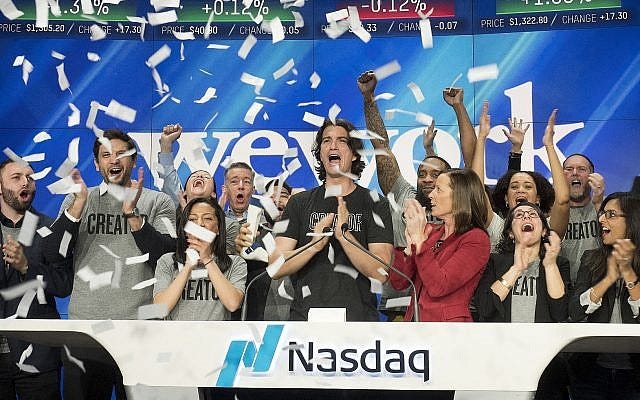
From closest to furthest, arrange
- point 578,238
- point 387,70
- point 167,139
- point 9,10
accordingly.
Answer: point 578,238
point 167,139
point 387,70
point 9,10

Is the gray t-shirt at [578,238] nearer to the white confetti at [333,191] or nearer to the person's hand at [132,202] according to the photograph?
the white confetti at [333,191]

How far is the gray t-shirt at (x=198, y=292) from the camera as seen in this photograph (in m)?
3.05

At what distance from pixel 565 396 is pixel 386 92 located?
6.46ft

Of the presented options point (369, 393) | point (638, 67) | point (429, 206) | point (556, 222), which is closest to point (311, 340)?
point (369, 393)

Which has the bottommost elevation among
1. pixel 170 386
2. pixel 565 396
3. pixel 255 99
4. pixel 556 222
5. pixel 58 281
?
pixel 565 396

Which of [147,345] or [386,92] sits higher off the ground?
[386,92]

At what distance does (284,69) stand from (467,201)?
194 cm

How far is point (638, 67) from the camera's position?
4.44m

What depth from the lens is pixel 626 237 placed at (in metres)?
3.23

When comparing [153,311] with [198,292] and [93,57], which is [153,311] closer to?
[198,292]

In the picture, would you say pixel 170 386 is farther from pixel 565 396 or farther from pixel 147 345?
pixel 565 396

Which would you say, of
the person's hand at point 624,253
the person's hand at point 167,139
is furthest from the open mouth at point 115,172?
the person's hand at point 624,253

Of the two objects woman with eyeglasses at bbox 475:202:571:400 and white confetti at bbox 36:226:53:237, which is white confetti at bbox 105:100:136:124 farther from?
woman with eyeglasses at bbox 475:202:571:400

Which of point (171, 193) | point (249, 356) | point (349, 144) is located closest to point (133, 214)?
point (171, 193)
